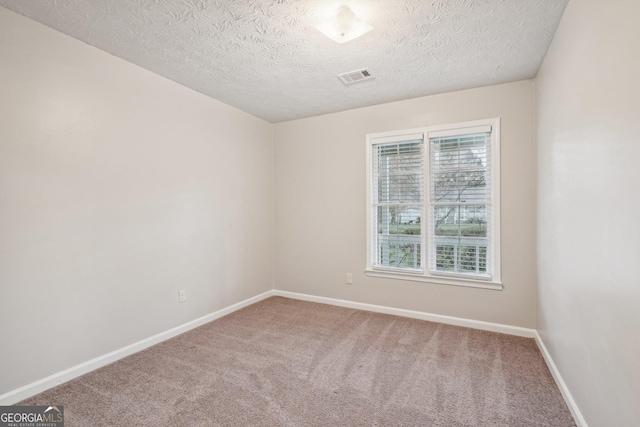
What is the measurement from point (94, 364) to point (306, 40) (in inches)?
119

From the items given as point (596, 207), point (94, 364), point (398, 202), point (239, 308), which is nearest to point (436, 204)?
point (398, 202)

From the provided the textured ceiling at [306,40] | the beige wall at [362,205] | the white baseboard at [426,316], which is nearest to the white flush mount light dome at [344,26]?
the textured ceiling at [306,40]

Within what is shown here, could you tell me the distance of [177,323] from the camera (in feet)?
9.81

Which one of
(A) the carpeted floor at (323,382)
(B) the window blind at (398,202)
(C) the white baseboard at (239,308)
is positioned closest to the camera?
(A) the carpeted floor at (323,382)

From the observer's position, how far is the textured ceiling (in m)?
1.87

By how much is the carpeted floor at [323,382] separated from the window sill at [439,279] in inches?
19.1

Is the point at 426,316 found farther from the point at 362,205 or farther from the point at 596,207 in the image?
the point at 596,207

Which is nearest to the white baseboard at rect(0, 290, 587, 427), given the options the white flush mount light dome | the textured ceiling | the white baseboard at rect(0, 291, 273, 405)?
the white baseboard at rect(0, 291, 273, 405)

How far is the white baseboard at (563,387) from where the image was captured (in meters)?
1.68

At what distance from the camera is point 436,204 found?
331 cm

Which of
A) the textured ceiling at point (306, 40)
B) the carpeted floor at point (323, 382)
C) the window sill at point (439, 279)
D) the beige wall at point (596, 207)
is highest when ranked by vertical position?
the textured ceiling at point (306, 40)

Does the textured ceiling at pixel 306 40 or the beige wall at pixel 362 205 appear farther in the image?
the beige wall at pixel 362 205

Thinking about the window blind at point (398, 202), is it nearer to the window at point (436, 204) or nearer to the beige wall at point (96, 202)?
the window at point (436, 204)

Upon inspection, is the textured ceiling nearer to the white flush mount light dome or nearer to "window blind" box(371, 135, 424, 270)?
the white flush mount light dome
